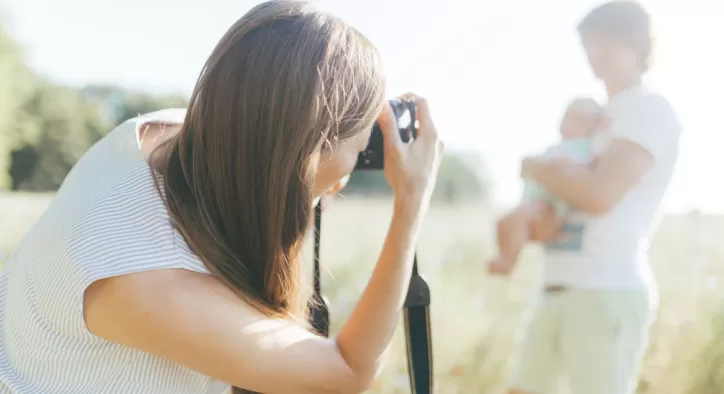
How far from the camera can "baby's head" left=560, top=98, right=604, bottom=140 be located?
1655mm

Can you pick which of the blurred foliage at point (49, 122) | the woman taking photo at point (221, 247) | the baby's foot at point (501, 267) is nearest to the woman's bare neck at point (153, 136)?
the woman taking photo at point (221, 247)

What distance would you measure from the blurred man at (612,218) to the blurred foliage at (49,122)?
91.8 inches

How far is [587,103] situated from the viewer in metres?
1.69

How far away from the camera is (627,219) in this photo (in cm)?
152

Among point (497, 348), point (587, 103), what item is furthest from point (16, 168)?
point (587, 103)

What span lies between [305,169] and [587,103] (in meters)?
1.02

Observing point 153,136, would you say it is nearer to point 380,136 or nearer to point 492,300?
point 380,136

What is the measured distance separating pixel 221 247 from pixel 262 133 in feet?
0.46

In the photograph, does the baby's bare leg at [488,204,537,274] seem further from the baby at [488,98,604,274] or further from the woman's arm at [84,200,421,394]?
the woman's arm at [84,200,421,394]

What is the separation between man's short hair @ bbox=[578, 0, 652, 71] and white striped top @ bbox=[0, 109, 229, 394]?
3.55 feet

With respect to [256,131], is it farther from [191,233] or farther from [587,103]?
[587,103]

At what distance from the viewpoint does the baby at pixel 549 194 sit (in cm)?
162

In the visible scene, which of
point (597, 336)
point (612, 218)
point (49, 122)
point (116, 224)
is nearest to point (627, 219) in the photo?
point (612, 218)

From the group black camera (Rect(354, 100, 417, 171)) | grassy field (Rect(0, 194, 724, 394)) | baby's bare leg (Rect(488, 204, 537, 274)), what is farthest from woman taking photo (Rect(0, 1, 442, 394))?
grassy field (Rect(0, 194, 724, 394))
